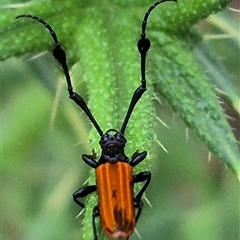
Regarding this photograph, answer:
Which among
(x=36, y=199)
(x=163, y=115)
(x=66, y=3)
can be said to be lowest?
(x=36, y=199)

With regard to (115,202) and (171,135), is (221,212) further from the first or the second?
(115,202)

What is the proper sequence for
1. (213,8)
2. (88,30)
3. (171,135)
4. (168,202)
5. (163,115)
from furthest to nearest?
(168,202)
(171,135)
(163,115)
(88,30)
(213,8)

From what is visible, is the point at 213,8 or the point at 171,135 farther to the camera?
the point at 171,135

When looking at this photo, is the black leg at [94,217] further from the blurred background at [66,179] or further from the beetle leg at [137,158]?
the blurred background at [66,179]

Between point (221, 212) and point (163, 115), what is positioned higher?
point (163, 115)

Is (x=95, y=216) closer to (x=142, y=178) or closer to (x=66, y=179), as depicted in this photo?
(x=142, y=178)

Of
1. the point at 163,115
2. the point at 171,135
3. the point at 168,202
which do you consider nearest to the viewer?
the point at 163,115

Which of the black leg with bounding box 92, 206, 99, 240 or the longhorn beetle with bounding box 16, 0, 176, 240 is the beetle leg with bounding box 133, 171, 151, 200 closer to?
the longhorn beetle with bounding box 16, 0, 176, 240

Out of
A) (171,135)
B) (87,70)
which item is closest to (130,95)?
(87,70)
